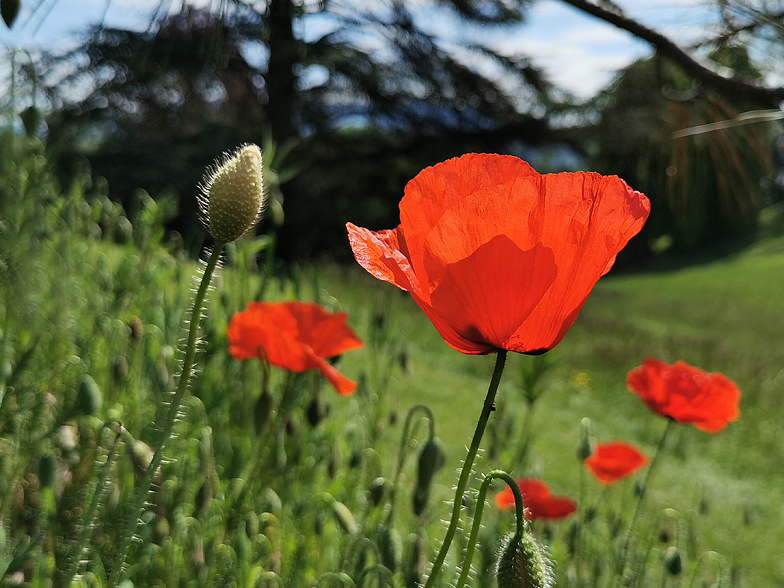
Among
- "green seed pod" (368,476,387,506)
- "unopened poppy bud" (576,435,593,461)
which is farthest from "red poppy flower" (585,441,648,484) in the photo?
"green seed pod" (368,476,387,506)

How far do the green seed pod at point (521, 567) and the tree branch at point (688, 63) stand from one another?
87 centimetres

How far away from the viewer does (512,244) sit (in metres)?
0.48

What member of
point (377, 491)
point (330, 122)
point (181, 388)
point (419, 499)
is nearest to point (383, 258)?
point (181, 388)

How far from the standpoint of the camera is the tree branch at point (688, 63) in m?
1.10

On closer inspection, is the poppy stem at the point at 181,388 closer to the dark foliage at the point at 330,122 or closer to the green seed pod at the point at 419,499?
the green seed pod at the point at 419,499

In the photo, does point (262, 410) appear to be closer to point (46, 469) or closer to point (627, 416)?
point (46, 469)

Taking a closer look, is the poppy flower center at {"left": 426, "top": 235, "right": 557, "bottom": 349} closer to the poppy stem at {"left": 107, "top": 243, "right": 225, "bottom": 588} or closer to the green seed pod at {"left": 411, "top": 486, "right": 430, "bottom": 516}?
the poppy stem at {"left": 107, "top": 243, "right": 225, "bottom": 588}

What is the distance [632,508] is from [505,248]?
9.12 feet

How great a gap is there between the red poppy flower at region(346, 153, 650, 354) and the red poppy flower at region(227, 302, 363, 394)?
470 mm

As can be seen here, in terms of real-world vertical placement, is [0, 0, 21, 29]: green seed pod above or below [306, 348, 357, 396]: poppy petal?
above

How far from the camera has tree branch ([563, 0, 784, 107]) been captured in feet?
3.59

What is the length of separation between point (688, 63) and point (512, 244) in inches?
35.8

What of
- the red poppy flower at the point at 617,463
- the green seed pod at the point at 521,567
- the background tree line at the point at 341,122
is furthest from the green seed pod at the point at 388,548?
the background tree line at the point at 341,122

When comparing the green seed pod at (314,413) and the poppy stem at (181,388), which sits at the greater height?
the poppy stem at (181,388)
